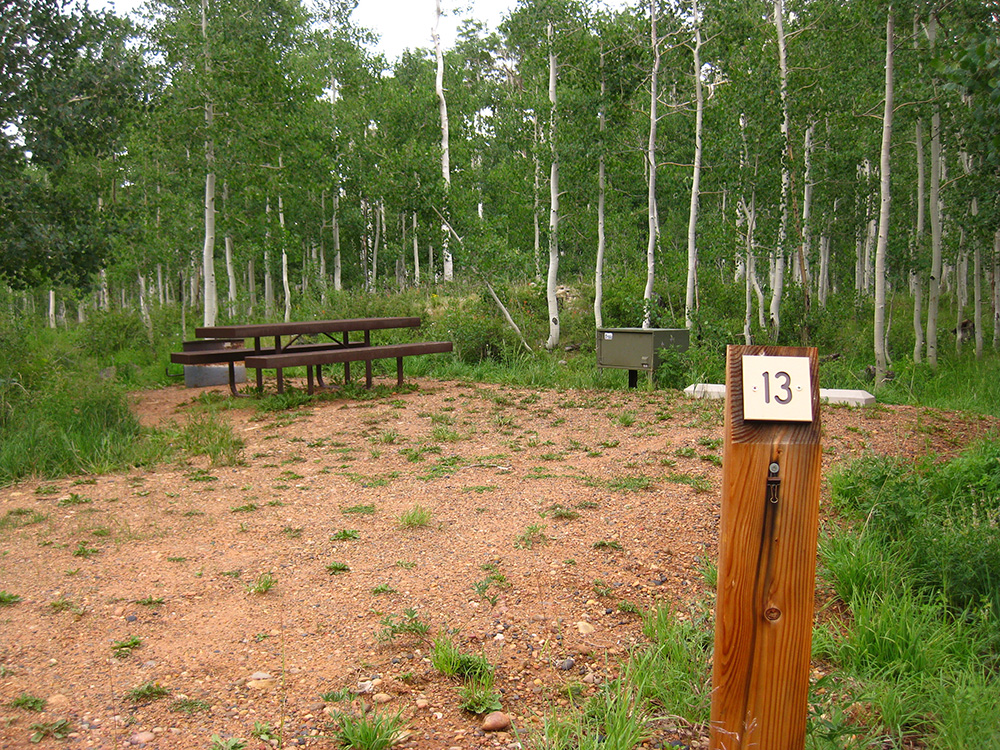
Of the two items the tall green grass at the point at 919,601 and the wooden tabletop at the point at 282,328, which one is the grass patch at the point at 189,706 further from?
the wooden tabletop at the point at 282,328

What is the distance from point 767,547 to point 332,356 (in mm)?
8031

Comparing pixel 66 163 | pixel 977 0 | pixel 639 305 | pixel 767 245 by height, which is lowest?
pixel 639 305

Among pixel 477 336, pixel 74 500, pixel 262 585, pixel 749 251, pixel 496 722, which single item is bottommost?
pixel 496 722

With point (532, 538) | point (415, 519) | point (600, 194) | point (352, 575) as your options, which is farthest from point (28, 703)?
point (600, 194)

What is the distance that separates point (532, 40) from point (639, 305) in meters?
6.26

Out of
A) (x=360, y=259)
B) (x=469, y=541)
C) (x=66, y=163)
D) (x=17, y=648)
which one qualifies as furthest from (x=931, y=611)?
(x=360, y=259)

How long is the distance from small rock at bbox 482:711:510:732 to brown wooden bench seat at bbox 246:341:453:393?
6706 millimetres

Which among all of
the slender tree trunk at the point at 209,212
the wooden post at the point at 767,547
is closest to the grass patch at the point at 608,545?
the wooden post at the point at 767,547

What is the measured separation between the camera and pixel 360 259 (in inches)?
1353

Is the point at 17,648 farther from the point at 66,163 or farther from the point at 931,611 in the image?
the point at 66,163

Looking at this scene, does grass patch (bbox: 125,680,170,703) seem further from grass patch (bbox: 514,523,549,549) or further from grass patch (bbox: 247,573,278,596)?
grass patch (bbox: 514,523,549,549)

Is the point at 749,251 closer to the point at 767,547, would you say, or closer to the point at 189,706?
the point at 767,547

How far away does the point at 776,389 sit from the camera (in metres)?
2.11

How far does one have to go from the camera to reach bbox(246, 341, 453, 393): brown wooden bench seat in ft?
29.3
